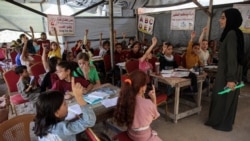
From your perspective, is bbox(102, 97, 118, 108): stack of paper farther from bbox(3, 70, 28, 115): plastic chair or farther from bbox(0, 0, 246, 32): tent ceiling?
bbox(0, 0, 246, 32): tent ceiling

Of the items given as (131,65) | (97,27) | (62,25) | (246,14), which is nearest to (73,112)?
(131,65)

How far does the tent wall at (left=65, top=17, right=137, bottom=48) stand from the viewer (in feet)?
23.6

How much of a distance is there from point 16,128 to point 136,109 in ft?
3.11

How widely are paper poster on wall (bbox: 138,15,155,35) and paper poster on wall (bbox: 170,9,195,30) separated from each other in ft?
2.95

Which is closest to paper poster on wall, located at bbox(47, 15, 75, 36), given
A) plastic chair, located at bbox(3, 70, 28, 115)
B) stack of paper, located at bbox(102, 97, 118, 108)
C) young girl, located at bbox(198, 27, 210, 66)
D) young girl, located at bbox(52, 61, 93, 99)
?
plastic chair, located at bbox(3, 70, 28, 115)

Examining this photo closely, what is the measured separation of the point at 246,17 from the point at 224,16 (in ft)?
10.4

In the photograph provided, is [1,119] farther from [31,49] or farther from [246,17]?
[246,17]

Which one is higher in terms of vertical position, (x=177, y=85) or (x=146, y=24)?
(x=146, y=24)

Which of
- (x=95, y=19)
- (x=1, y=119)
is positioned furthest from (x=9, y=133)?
(x=95, y=19)

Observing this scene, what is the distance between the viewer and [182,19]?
6.57 meters

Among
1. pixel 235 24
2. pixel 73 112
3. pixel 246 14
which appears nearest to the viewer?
pixel 73 112

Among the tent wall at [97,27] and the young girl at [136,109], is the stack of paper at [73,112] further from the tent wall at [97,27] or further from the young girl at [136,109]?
the tent wall at [97,27]

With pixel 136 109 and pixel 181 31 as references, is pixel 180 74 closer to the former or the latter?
pixel 136 109

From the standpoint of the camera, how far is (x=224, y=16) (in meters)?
2.52
